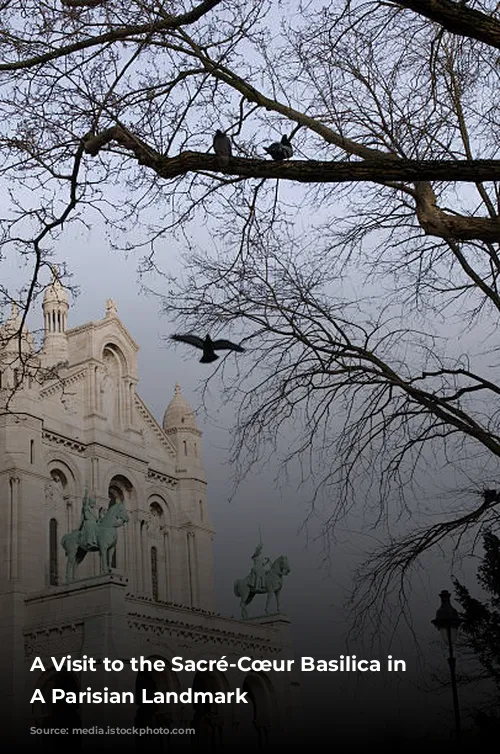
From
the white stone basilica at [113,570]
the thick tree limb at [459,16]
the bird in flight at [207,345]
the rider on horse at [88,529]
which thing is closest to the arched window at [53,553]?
the white stone basilica at [113,570]

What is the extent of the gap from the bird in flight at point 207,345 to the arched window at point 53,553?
28.1 meters

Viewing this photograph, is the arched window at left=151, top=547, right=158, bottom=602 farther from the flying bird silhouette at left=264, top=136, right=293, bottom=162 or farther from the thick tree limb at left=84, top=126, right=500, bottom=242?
the thick tree limb at left=84, top=126, right=500, bottom=242

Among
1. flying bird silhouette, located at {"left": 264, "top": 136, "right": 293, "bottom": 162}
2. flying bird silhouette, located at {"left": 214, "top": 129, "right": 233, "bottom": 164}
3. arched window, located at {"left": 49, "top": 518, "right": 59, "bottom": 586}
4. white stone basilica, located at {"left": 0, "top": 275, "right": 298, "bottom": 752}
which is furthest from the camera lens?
arched window, located at {"left": 49, "top": 518, "right": 59, "bottom": 586}

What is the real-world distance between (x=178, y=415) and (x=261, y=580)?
400 inches

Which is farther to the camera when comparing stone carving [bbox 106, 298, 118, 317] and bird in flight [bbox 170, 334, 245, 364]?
stone carving [bbox 106, 298, 118, 317]

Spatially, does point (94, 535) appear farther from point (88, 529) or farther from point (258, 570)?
point (258, 570)

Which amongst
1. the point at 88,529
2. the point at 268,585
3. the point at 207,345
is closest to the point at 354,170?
the point at 207,345

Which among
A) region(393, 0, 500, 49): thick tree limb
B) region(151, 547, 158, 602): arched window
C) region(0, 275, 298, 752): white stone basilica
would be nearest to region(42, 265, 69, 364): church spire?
region(0, 275, 298, 752): white stone basilica

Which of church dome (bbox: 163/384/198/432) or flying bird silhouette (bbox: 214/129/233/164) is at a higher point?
church dome (bbox: 163/384/198/432)

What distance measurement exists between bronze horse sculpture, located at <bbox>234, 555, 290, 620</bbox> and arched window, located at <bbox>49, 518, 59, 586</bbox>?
7.75 metres

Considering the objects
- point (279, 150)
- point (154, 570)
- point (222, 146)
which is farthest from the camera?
point (154, 570)

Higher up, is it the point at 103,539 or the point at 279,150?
the point at 103,539

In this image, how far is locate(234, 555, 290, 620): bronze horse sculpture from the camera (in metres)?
41.0

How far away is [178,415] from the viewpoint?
1885 inches
